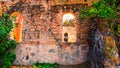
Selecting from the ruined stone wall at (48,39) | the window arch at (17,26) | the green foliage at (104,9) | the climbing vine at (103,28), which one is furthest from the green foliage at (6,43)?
the green foliage at (104,9)

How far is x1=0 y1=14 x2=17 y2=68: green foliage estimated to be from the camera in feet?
57.1

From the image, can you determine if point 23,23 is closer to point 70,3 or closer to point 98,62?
point 70,3

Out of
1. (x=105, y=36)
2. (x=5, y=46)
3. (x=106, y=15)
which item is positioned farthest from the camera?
(x=5, y=46)

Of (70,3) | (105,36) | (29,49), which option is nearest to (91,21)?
(70,3)

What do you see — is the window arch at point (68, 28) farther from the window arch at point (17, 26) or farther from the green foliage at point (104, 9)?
the green foliage at point (104, 9)

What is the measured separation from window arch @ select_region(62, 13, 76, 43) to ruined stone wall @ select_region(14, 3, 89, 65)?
0.29m

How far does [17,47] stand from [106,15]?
23.2 ft

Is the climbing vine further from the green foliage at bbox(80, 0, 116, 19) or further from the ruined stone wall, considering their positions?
the ruined stone wall

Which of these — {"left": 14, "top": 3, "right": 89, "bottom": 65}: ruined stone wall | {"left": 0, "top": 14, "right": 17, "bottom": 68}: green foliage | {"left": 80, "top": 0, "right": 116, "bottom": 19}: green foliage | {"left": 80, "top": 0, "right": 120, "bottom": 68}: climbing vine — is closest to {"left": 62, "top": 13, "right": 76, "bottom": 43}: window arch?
{"left": 14, "top": 3, "right": 89, "bottom": 65}: ruined stone wall

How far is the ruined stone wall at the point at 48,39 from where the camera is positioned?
17.9 m

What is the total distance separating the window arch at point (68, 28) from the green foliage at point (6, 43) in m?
3.09

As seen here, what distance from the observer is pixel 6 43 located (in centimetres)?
1750

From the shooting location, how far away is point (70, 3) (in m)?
18.1

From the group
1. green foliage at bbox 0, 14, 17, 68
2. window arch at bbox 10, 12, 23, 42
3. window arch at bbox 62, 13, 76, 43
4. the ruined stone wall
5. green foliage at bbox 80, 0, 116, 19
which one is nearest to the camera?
green foliage at bbox 80, 0, 116, 19
